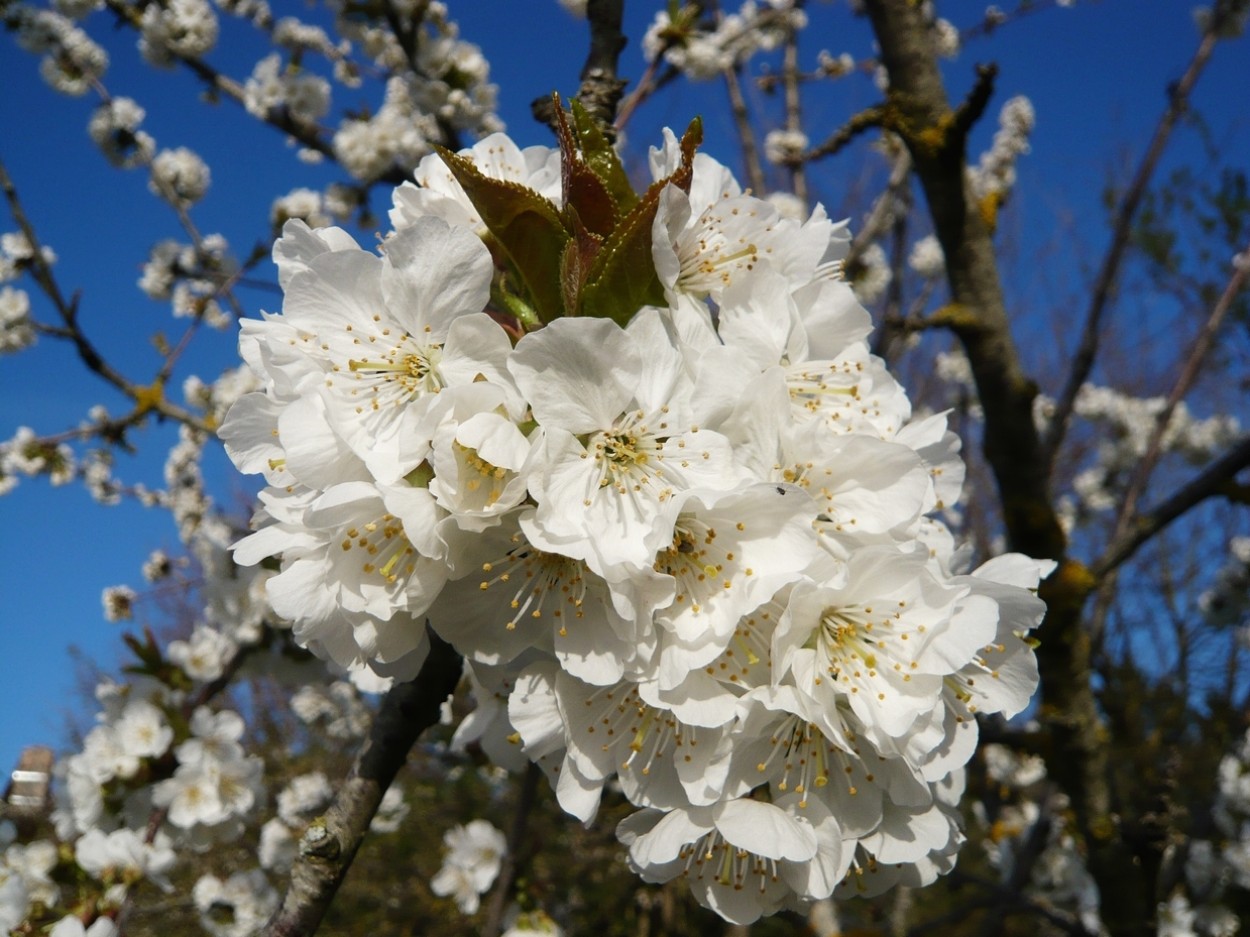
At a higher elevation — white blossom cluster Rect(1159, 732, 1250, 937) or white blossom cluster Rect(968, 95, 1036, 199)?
white blossom cluster Rect(968, 95, 1036, 199)

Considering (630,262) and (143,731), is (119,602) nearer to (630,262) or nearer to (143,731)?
(143,731)

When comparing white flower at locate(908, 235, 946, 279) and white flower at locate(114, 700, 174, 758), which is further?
white flower at locate(908, 235, 946, 279)

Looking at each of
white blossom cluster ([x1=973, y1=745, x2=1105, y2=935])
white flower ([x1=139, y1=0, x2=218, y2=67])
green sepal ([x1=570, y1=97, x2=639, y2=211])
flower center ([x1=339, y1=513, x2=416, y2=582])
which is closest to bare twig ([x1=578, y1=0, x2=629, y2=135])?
green sepal ([x1=570, y1=97, x2=639, y2=211])

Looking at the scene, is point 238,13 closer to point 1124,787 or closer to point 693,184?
point 693,184

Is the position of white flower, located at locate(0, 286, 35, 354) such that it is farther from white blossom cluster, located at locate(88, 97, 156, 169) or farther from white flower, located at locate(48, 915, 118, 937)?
white flower, located at locate(48, 915, 118, 937)

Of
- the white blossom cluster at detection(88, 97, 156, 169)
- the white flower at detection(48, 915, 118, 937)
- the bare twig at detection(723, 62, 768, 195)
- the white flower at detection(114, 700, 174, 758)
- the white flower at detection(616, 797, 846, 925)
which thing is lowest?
the white flower at detection(48, 915, 118, 937)
